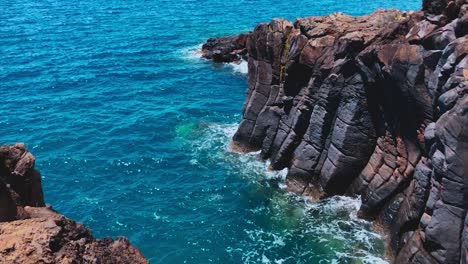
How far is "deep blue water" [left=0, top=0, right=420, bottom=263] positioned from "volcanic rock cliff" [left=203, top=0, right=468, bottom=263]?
2.93m

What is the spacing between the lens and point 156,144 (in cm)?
5675

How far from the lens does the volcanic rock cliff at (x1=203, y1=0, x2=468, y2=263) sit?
2981 cm

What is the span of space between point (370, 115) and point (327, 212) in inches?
364

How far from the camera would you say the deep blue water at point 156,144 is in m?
39.9

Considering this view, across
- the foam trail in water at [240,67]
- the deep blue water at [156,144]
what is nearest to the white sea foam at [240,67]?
the foam trail in water at [240,67]

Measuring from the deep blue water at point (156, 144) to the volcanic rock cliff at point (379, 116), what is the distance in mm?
2927

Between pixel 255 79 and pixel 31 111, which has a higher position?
pixel 255 79

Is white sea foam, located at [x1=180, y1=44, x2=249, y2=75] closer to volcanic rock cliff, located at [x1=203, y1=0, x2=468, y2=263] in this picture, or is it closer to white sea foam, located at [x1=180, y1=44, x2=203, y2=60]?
white sea foam, located at [x1=180, y1=44, x2=203, y2=60]

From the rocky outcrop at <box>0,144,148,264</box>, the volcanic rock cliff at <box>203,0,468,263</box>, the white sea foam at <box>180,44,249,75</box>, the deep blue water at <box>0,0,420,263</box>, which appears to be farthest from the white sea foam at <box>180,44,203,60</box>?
the rocky outcrop at <box>0,144,148,264</box>

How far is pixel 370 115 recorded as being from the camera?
4009cm

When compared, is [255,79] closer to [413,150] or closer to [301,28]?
[301,28]

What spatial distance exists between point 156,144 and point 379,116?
2738 cm

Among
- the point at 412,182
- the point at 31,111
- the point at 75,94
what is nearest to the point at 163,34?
the point at 75,94

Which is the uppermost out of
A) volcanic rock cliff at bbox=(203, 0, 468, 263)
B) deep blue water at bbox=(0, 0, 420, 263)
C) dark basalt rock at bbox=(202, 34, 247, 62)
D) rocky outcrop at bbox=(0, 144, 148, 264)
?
rocky outcrop at bbox=(0, 144, 148, 264)
